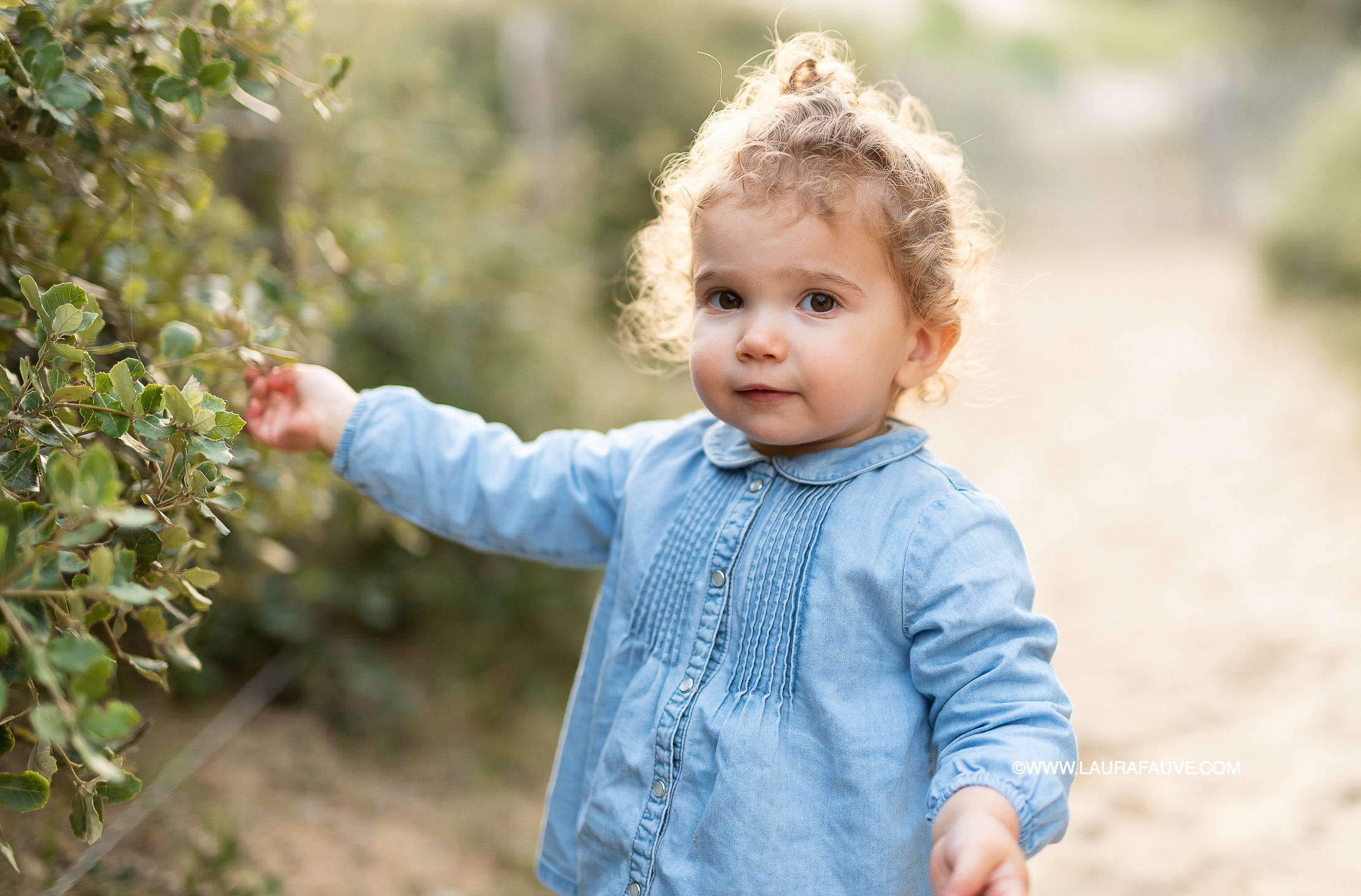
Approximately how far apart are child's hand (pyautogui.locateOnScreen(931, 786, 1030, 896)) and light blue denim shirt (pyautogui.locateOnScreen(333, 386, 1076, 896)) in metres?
0.02

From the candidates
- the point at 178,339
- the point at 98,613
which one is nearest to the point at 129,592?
the point at 98,613

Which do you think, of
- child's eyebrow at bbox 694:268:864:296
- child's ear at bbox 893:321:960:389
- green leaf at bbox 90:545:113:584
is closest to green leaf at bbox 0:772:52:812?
green leaf at bbox 90:545:113:584

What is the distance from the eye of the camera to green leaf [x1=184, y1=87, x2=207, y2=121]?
4.49 ft

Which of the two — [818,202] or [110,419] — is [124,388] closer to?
[110,419]

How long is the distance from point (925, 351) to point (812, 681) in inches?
20.6

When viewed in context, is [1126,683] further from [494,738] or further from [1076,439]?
[1076,439]

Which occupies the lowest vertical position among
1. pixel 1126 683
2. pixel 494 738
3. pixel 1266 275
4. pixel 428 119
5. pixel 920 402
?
pixel 494 738

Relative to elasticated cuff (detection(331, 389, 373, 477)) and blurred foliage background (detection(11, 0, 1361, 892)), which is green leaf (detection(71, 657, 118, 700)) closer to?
elasticated cuff (detection(331, 389, 373, 477))

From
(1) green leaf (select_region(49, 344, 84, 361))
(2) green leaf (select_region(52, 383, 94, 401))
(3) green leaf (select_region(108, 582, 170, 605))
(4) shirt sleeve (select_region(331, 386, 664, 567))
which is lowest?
(3) green leaf (select_region(108, 582, 170, 605))

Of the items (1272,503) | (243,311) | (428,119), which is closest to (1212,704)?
(1272,503)

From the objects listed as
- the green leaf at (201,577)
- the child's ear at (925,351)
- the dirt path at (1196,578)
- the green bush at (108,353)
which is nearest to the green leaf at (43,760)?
the green bush at (108,353)

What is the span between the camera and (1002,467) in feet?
19.3

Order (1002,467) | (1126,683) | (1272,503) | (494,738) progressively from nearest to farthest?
(494,738)
(1126,683)
(1272,503)
(1002,467)

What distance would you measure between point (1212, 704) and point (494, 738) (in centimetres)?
231
